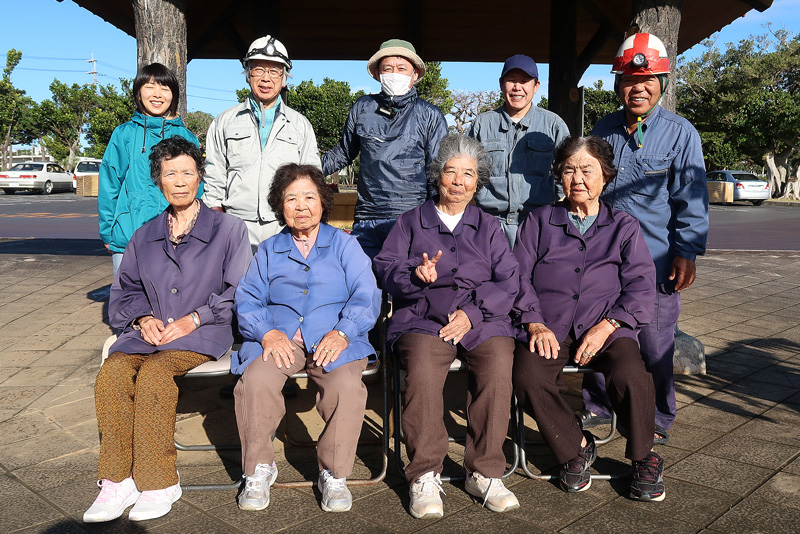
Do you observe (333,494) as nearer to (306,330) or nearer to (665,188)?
(306,330)

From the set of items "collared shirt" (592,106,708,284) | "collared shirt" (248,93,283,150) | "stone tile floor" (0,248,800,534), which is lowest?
"stone tile floor" (0,248,800,534)

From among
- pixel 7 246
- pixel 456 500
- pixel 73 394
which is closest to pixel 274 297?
pixel 456 500

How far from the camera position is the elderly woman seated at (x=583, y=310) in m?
2.98

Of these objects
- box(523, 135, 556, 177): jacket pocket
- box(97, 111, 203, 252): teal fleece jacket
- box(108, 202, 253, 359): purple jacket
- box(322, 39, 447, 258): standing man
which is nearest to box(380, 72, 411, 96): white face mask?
box(322, 39, 447, 258): standing man

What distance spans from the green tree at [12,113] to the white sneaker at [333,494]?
168 feet

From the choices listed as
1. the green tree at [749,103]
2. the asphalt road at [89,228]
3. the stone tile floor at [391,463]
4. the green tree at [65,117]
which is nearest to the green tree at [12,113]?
the green tree at [65,117]

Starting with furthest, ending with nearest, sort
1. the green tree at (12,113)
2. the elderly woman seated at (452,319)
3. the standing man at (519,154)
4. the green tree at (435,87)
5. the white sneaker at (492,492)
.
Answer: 1. the green tree at (12,113)
2. the green tree at (435,87)
3. the standing man at (519,154)
4. the elderly woman seated at (452,319)
5. the white sneaker at (492,492)

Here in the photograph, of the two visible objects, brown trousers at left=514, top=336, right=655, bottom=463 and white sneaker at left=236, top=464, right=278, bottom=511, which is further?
brown trousers at left=514, top=336, right=655, bottom=463

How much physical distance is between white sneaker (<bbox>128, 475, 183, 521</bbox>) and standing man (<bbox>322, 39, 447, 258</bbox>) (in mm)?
1888

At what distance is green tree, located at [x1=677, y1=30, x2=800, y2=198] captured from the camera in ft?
111

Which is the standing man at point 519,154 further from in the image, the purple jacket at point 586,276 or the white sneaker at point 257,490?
the white sneaker at point 257,490

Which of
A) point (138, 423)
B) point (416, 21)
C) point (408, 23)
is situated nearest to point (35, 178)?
point (408, 23)

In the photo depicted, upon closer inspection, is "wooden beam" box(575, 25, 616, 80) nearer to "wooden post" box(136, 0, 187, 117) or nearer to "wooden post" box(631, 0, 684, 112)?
"wooden post" box(631, 0, 684, 112)

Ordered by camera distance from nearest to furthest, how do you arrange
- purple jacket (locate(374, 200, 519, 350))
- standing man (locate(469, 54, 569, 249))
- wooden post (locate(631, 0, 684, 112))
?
purple jacket (locate(374, 200, 519, 350)) → standing man (locate(469, 54, 569, 249)) → wooden post (locate(631, 0, 684, 112))
